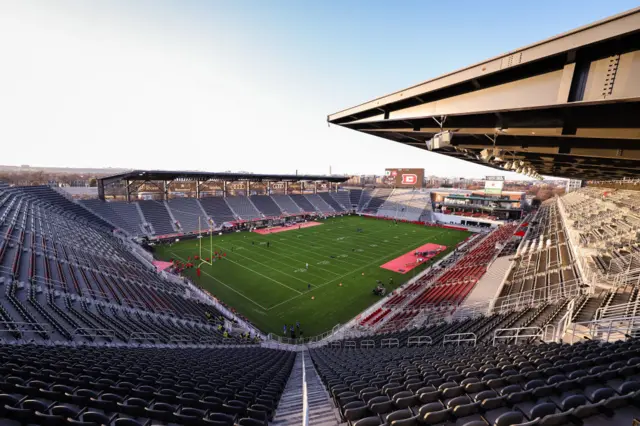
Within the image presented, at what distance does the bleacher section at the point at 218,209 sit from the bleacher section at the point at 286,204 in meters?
12.4

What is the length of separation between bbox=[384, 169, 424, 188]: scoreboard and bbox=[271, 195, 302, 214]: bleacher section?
31694 millimetres

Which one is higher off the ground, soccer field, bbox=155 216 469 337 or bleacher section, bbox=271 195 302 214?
bleacher section, bbox=271 195 302 214

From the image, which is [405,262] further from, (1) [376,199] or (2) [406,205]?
(1) [376,199]

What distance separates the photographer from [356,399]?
5.42 m

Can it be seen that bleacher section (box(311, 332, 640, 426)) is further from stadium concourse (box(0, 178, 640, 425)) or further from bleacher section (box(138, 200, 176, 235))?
bleacher section (box(138, 200, 176, 235))

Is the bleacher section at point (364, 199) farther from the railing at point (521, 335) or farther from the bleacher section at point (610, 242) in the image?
the railing at point (521, 335)

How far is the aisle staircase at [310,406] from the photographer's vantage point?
515 centimetres

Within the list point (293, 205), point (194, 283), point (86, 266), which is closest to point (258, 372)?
point (86, 266)

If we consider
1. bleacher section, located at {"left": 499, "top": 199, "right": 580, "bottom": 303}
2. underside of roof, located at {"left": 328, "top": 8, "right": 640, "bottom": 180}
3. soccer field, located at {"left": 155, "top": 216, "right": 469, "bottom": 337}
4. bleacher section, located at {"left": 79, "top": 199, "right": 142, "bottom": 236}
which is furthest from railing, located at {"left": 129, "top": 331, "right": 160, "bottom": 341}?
bleacher section, located at {"left": 79, "top": 199, "right": 142, "bottom": 236}

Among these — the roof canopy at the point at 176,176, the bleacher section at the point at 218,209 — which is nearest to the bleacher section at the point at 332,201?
the roof canopy at the point at 176,176

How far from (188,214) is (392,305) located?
41610mm

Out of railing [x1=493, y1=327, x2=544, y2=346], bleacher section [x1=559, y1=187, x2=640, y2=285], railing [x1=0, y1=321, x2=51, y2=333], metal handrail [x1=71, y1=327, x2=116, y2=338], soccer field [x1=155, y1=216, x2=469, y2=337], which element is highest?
bleacher section [x1=559, y1=187, x2=640, y2=285]

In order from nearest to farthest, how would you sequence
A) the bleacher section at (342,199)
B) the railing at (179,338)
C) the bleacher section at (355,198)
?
the railing at (179,338)
the bleacher section at (342,199)
the bleacher section at (355,198)

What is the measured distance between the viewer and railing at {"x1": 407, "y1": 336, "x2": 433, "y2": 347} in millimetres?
12913
